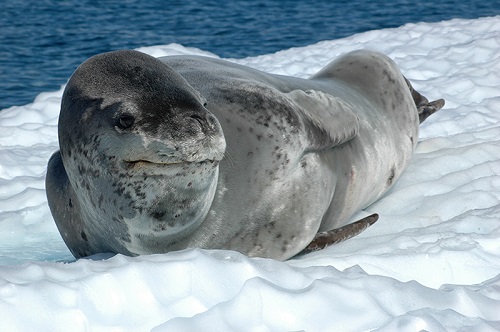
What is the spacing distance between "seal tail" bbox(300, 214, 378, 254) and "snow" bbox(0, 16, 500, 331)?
0.04 meters

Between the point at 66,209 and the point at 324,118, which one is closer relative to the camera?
the point at 66,209

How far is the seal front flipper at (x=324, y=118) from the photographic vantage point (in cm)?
377

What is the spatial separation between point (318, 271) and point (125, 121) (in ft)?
2.67

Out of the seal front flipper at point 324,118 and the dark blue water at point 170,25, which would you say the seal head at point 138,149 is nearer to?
the seal front flipper at point 324,118

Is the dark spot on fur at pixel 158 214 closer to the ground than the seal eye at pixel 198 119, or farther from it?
closer to the ground

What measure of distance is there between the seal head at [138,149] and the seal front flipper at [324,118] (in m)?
0.65

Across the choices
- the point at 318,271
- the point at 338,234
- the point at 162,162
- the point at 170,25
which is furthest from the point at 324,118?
the point at 170,25

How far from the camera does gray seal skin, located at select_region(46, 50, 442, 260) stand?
3.03 metres

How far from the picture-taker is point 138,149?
2.97 m

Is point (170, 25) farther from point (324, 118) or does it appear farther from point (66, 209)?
point (66, 209)

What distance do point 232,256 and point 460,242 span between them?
1079 millimetres

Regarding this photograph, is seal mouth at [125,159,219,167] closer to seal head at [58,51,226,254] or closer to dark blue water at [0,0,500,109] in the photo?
seal head at [58,51,226,254]

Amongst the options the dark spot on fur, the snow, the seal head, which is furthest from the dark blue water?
the dark spot on fur

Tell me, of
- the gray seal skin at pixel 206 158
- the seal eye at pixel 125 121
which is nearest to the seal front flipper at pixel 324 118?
the gray seal skin at pixel 206 158
